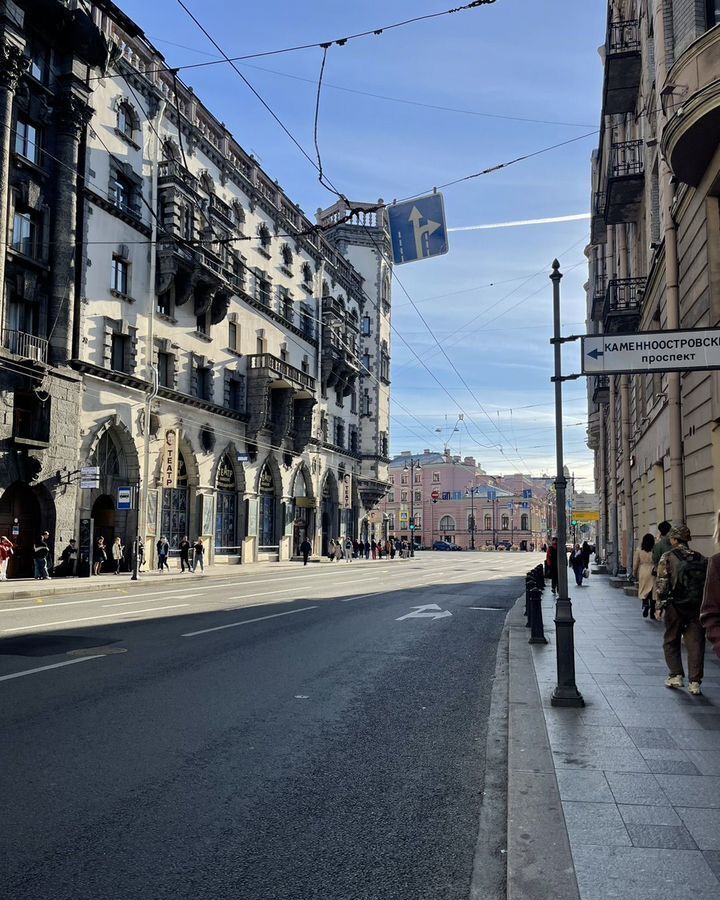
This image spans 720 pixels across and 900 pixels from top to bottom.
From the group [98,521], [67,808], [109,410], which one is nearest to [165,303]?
[109,410]

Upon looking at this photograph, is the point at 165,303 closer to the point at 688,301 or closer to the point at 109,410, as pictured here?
the point at 109,410

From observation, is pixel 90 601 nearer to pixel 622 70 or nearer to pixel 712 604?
pixel 712 604

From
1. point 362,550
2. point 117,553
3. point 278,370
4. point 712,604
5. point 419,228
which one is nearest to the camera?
point 712,604

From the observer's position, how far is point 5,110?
24.5 m

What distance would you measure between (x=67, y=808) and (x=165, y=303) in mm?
31957

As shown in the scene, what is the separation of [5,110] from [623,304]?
20.6m

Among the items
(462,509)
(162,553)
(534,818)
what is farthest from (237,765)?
(462,509)

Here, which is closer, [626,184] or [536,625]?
[536,625]

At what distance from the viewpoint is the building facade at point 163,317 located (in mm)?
26641

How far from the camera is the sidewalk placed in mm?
3543

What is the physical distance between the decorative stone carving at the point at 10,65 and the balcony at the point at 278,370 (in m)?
18.9

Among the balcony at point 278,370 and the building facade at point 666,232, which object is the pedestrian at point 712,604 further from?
the balcony at point 278,370

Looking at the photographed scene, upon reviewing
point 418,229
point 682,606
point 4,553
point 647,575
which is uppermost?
point 418,229

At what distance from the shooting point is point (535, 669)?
9.05m
